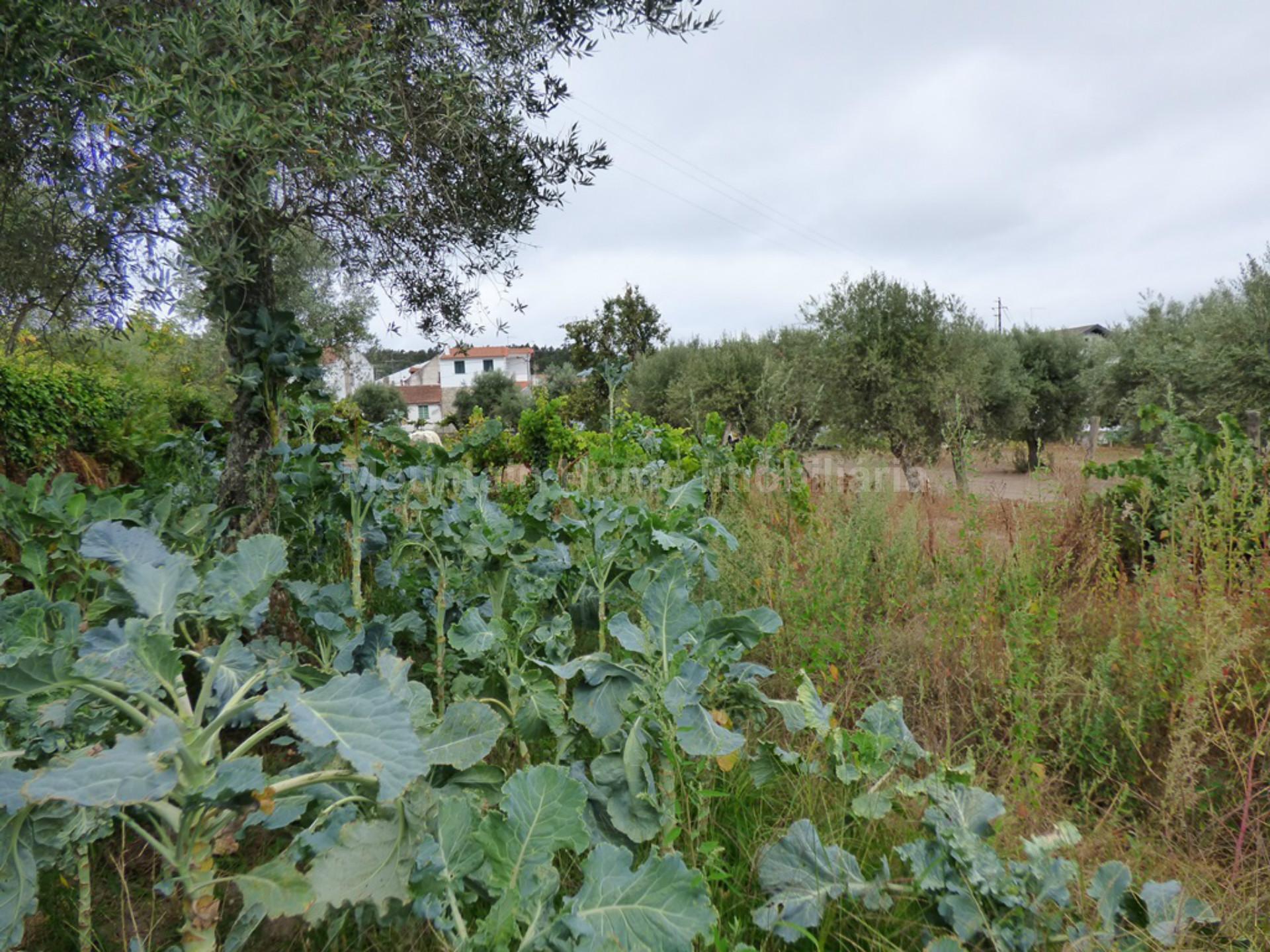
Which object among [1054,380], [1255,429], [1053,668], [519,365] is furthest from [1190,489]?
[519,365]

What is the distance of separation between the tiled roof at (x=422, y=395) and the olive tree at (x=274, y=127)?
155 ft

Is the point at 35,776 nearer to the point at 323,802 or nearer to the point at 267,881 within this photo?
the point at 267,881

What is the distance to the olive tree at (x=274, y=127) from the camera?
7.65 feet

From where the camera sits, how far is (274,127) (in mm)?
2367

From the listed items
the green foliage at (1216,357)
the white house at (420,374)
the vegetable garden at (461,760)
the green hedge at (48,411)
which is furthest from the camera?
the white house at (420,374)

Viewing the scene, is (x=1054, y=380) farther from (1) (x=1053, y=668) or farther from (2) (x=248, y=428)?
(2) (x=248, y=428)

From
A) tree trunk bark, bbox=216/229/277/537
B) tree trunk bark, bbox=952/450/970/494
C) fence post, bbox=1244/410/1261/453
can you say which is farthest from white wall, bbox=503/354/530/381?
tree trunk bark, bbox=216/229/277/537

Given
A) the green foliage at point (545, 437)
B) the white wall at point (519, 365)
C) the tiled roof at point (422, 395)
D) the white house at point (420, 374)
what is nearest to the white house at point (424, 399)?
the tiled roof at point (422, 395)

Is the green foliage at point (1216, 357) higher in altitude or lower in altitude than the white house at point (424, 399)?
lower

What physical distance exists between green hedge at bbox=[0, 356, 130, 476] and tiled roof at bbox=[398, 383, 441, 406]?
42.9 m

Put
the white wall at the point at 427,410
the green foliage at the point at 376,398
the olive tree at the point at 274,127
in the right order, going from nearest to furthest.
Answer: the olive tree at the point at 274,127 → the green foliage at the point at 376,398 → the white wall at the point at 427,410

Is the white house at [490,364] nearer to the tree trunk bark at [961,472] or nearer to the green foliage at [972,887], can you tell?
the tree trunk bark at [961,472]

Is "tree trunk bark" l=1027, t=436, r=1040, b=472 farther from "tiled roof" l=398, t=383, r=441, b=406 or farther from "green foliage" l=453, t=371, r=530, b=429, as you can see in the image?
"tiled roof" l=398, t=383, r=441, b=406

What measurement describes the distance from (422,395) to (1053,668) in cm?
5180
